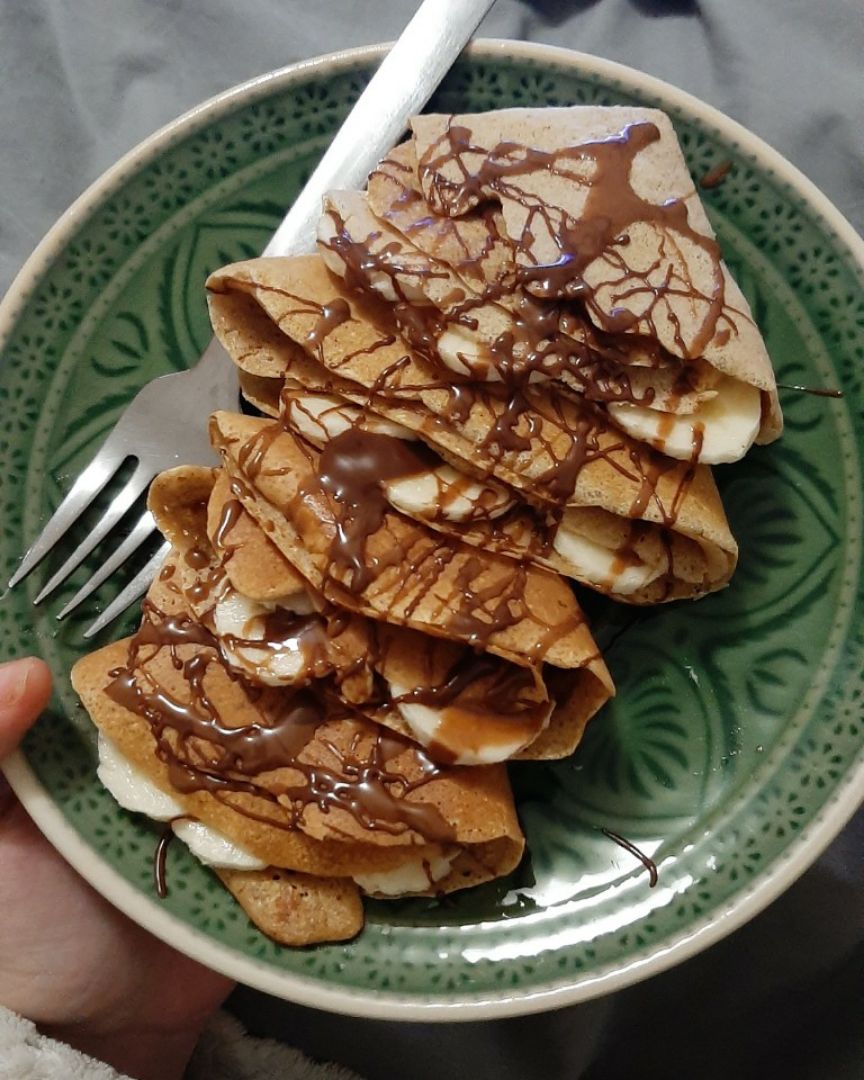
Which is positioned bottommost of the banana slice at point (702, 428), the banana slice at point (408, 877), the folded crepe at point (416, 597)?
the banana slice at point (408, 877)

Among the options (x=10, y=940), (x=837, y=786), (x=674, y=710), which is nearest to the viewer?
(x=837, y=786)

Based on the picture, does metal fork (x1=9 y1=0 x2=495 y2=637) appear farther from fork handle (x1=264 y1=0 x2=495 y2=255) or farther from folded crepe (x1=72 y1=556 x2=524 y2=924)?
folded crepe (x1=72 y1=556 x2=524 y2=924)

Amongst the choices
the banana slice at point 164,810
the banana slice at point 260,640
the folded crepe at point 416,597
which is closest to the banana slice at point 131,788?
the banana slice at point 164,810

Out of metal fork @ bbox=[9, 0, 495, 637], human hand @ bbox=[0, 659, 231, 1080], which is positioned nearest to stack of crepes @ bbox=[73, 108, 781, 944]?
metal fork @ bbox=[9, 0, 495, 637]

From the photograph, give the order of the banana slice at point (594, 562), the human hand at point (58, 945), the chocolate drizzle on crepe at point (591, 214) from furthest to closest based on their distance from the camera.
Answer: the human hand at point (58, 945)
the banana slice at point (594, 562)
the chocolate drizzle on crepe at point (591, 214)

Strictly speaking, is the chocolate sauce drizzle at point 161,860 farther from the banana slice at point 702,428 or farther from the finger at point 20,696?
the banana slice at point 702,428

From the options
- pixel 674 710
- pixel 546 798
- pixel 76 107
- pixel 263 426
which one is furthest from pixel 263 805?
pixel 76 107

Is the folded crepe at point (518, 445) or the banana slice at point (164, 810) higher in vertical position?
the folded crepe at point (518, 445)

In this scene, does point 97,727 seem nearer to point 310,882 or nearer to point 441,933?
point 310,882
